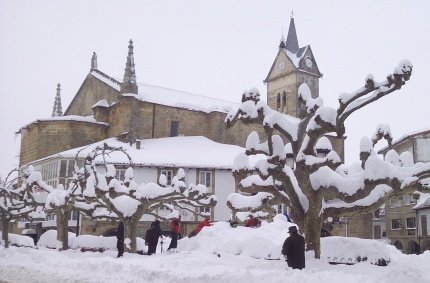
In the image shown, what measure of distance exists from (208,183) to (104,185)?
17692 millimetres

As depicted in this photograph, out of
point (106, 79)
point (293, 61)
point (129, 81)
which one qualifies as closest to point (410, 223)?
point (293, 61)

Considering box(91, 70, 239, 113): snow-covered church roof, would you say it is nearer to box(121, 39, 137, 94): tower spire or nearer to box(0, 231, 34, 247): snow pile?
box(121, 39, 137, 94): tower spire

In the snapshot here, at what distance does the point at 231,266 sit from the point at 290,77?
4805 cm

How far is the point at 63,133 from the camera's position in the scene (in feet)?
133

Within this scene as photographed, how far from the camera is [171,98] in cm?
4588

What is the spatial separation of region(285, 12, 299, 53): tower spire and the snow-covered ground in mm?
47136

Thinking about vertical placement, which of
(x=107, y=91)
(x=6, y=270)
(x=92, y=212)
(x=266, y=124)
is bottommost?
(x=6, y=270)

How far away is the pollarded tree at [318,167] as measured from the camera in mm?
11867

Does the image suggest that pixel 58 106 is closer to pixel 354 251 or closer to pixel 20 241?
pixel 20 241

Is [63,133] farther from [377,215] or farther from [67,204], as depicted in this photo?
[377,215]

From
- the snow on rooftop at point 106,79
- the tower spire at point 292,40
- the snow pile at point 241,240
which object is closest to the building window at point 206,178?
the snow on rooftop at point 106,79

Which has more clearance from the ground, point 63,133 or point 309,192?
point 63,133

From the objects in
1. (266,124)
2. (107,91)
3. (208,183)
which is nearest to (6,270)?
(266,124)

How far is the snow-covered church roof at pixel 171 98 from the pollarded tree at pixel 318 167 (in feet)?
95.5
